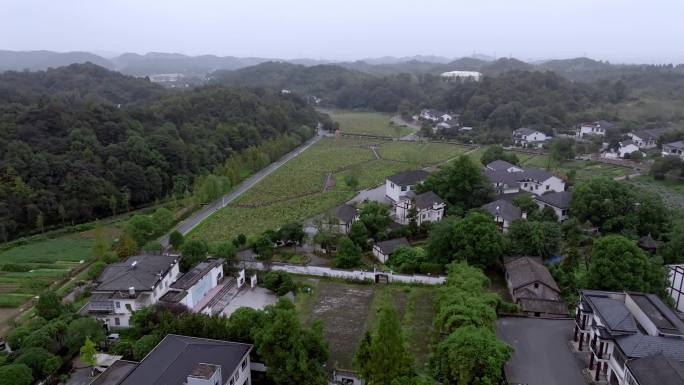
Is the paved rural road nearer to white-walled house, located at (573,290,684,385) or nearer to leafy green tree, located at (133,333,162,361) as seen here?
leafy green tree, located at (133,333,162,361)

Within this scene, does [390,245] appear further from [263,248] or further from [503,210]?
[503,210]

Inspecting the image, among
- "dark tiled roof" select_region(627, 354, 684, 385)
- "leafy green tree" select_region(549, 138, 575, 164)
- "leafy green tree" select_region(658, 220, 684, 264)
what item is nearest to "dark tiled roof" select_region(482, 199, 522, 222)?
"leafy green tree" select_region(658, 220, 684, 264)

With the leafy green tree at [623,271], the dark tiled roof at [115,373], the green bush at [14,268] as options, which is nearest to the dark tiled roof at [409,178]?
the leafy green tree at [623,271]

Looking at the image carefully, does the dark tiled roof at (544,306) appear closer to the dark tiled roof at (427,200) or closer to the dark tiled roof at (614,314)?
the dark tiled roof at (614,314)

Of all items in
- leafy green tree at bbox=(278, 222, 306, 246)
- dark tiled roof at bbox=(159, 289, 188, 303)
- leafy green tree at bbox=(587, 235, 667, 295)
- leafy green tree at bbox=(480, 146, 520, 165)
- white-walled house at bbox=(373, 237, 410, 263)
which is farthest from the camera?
leafy green tree at bbox=(480, 146, 520, 165)

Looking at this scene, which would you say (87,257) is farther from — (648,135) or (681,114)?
(681,114)

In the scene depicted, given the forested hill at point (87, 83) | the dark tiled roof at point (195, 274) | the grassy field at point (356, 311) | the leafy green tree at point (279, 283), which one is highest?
the forested hill at point (87, 83)

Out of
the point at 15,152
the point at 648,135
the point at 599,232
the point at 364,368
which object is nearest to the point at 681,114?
the point at 648,135
